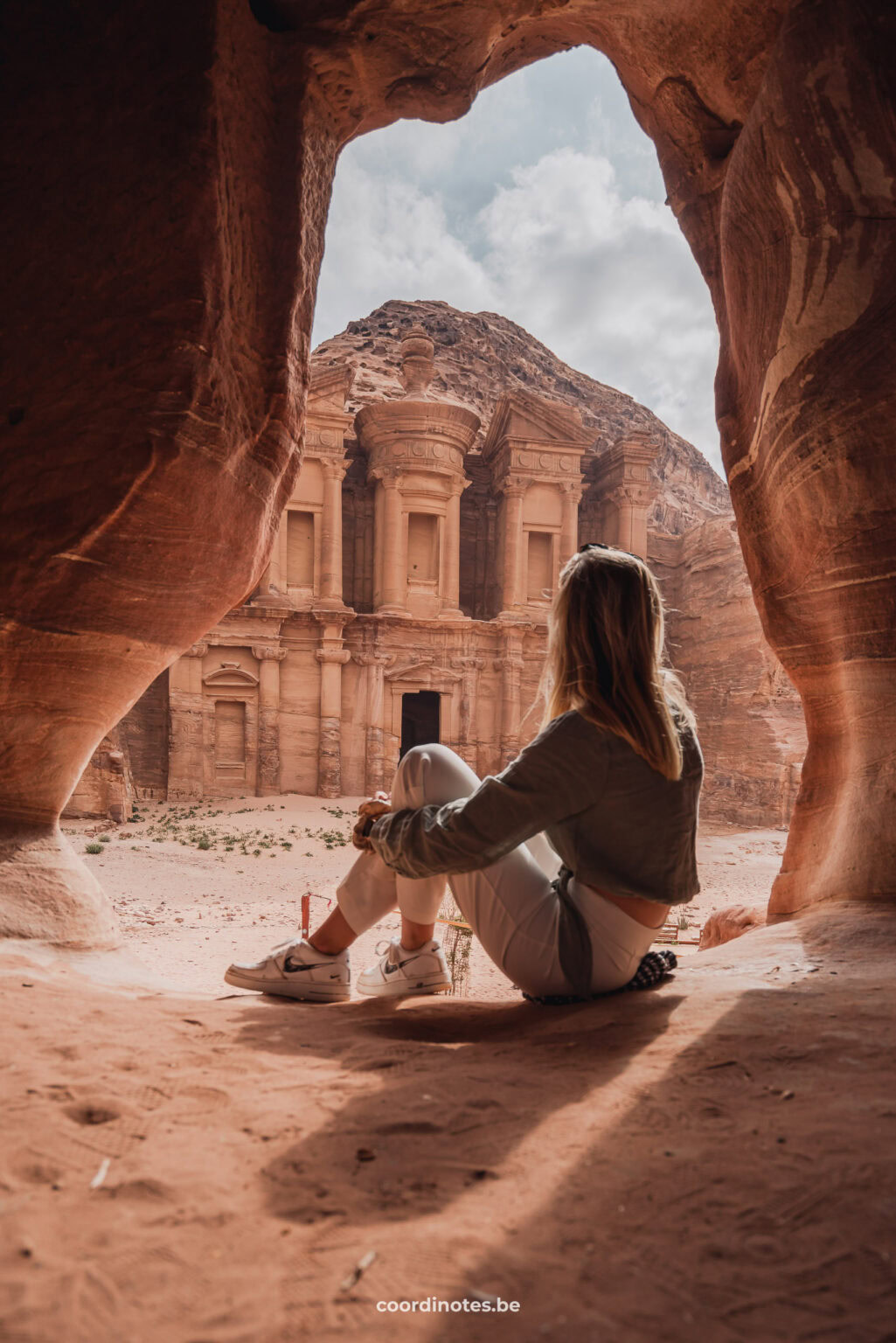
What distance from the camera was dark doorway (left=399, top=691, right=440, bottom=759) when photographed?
25.8m

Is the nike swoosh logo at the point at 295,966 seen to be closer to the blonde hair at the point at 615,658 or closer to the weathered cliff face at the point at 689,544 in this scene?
the blonde hair at the point at 615,658

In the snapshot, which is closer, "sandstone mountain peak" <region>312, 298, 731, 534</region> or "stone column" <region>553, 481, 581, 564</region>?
"stone column" <region>553, 481, 581, 564</region>

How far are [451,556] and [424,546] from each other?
3.51 feet

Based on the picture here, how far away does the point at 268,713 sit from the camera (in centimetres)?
2117

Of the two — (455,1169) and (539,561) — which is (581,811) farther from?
(539,561)

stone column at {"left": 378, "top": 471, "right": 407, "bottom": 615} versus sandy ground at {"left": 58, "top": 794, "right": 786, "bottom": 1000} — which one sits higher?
stone column at {"left": 378, "top": 471, "right": 407, "bottom": 615}

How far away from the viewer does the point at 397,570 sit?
23031 mm

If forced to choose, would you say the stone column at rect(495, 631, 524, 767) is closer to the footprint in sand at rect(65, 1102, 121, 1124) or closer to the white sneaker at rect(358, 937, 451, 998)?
the white sneaker at rect(358, 937, 451, 998)

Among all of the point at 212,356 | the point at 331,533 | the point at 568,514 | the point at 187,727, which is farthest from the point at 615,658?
the point at 568,514

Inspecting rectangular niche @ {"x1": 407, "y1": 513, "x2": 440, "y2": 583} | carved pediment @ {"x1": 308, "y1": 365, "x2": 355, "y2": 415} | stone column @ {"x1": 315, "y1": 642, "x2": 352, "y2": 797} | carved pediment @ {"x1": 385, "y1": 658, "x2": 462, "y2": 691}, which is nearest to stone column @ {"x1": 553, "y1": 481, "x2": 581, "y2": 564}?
rectangular niche @ {"x1": 407, "y1": 513, "x2": 440, "y2": 583}

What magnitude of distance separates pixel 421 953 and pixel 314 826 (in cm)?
1472

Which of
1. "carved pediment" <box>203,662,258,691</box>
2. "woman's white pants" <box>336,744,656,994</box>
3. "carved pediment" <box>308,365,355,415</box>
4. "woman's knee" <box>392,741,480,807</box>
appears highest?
"carved pediment" <box>308,365,355,415</box>

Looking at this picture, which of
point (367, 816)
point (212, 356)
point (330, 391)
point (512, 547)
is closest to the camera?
point (367, 816)

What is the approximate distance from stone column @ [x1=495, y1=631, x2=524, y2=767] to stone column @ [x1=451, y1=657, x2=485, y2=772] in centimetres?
80
